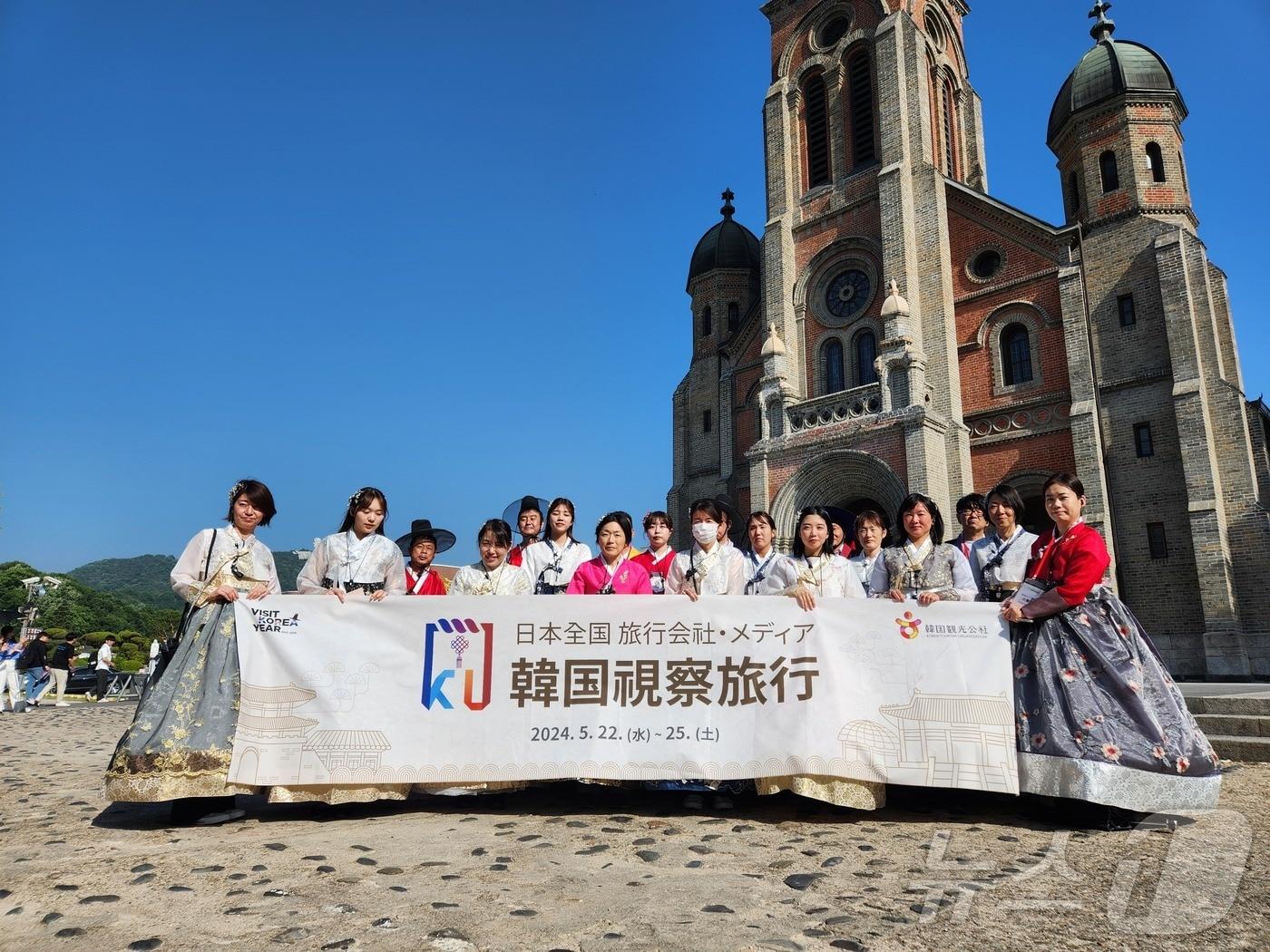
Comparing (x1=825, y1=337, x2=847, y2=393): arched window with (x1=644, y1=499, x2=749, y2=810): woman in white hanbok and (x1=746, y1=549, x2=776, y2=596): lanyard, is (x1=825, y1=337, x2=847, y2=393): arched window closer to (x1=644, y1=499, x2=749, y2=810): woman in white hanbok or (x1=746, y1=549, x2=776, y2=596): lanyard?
(x1=746, y1=549, x2=776, y2=596): lanyard

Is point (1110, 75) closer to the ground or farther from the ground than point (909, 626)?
farther from the ground

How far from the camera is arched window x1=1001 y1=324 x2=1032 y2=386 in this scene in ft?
60.5

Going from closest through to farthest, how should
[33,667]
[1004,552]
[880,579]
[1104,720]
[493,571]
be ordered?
1. [1104,720]
2. [1004,552]
3. [880,579]
4. [493,571]
5. [33,667]

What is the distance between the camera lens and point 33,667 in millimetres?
16234

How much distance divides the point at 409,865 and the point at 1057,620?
3873 millimetres

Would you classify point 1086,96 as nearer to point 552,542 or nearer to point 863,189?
point 863,189

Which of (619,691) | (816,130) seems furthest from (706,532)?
(816,130)

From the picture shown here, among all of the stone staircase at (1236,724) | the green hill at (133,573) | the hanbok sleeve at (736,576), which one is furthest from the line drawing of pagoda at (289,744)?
the green hill at (133,573)

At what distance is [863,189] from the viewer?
69.7ft

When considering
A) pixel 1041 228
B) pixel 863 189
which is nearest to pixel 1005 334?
pixel 1041 228

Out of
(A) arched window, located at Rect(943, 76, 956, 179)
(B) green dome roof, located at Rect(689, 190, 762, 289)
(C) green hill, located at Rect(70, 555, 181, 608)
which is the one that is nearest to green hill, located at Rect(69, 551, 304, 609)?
(C) green hill, located at Rect(70, 555, 181, 608)

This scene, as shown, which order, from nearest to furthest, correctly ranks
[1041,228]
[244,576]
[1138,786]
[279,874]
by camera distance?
1. [279,874]
2. [1138,786]
3. [244,576]
4. [1041,228]

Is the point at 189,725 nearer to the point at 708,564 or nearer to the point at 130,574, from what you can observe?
the point at 708,564

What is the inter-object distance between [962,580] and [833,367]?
55.3ft
